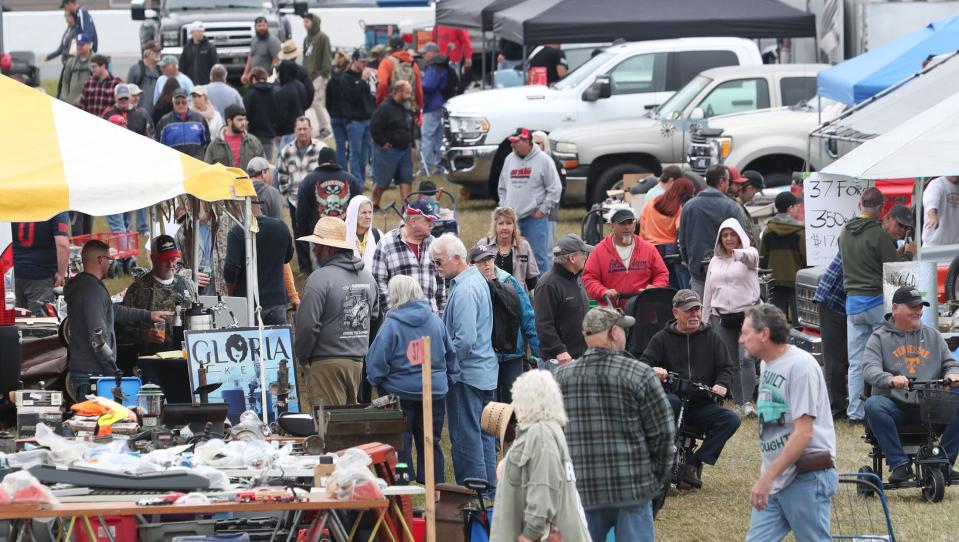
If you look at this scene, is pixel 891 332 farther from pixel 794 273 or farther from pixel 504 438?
pixel 794 273

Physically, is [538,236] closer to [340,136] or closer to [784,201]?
[784,201]

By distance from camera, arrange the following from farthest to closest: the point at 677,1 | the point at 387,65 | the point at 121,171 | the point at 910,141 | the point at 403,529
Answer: the point at 677,1
the point at 387,65
the point at 910,141
the point at 121,171
the point at 403,529

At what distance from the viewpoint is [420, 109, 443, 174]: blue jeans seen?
2367cm

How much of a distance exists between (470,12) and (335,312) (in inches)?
608

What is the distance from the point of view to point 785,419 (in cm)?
740

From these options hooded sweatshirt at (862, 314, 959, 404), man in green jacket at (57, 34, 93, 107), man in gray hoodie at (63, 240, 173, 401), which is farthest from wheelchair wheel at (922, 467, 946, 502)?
man in green jacket at (57, 34, 93, 107)

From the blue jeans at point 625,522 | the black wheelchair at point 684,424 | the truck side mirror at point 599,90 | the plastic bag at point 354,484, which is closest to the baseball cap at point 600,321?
the blue jeans at point 625,522

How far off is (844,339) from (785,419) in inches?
202

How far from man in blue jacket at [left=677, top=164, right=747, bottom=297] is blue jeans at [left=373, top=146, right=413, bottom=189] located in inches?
261

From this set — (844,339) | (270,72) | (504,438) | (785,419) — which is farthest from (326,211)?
(270,72)

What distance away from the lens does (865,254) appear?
38.4 ft

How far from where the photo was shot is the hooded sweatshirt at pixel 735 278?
12.1 m

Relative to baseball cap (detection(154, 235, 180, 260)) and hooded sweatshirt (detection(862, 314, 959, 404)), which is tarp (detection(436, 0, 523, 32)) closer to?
baseball cap (detection(154, 235, 180, 260))

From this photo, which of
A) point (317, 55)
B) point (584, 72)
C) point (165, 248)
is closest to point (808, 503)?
point (165, 248)
